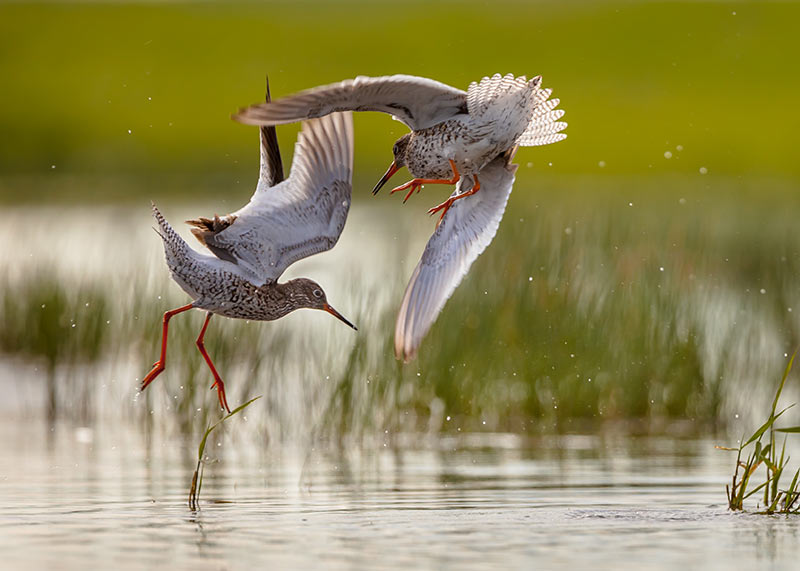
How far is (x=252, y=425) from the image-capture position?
32.6ft

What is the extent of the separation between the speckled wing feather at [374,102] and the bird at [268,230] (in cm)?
43

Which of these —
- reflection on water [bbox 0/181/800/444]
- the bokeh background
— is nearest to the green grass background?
the bokeh background

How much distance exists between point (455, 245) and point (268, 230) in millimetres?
1166

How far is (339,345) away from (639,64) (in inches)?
1300

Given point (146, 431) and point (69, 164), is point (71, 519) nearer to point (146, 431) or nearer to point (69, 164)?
point (146, 431)

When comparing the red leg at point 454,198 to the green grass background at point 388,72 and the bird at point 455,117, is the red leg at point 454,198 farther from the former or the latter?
the green grass background at point 388,72

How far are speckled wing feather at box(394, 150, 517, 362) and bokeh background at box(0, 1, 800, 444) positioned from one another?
4.75ft

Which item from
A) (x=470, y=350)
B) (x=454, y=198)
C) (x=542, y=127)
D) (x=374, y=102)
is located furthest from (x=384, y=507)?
(x=470, y=350)

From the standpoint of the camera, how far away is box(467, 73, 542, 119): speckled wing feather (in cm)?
780

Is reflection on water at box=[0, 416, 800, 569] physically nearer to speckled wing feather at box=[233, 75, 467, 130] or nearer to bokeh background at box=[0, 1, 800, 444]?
bokeh background at box=[0, 1, 800, 444]

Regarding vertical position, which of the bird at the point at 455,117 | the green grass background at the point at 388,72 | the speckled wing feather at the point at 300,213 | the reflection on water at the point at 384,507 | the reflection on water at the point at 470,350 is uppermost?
the green grass background at the point at 388,72

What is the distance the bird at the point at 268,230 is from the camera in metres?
7.89

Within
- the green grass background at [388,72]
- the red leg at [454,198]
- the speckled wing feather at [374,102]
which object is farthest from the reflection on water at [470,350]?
the green grass background at [388,72]

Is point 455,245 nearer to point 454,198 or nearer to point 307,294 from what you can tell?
point 454,198
